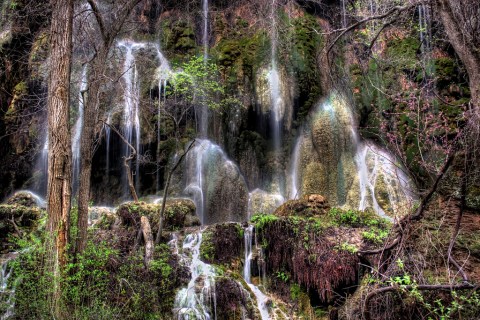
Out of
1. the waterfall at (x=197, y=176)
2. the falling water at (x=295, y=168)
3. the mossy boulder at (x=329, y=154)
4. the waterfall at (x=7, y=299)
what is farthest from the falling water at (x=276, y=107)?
the waterfall at (x=7, y=299)

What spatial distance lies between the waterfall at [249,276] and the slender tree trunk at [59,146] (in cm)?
374

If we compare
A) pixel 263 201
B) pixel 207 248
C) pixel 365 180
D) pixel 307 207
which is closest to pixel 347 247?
pixel 307 207

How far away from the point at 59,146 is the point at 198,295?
368 centimetres

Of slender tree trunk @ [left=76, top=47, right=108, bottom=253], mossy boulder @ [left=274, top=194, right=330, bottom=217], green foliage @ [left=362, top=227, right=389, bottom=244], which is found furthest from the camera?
mossy boulder @ [left=274, top=194, right=330, bottom=217]

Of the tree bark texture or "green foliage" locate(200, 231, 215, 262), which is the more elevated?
the tree bark texture

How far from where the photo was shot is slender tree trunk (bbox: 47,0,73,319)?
6288mm

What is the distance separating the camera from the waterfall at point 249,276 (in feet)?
25.9

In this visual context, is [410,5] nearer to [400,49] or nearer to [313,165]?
[313,165]

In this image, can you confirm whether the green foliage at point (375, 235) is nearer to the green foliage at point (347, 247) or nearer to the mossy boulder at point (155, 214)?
the green foliage at point (347, 247)

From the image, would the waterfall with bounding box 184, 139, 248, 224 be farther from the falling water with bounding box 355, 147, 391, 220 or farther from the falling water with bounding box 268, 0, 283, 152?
the falling water with bounding box 355, 147, 391, 220

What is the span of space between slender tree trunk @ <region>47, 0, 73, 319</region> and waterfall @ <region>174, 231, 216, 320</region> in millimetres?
2294

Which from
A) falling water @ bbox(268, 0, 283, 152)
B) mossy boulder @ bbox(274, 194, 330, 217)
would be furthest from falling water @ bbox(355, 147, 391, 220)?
mossy boulder @ bbox(274, 194, 330, 217)

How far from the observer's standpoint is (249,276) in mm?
8750

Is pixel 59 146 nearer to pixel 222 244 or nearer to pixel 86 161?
pixel 86 161
